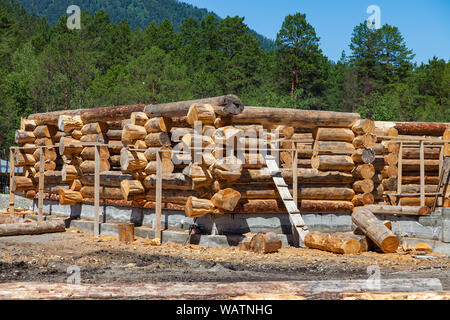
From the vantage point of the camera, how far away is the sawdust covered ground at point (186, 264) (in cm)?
877

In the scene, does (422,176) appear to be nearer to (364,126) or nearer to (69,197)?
(364,126)

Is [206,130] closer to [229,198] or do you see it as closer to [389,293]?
[229,198]

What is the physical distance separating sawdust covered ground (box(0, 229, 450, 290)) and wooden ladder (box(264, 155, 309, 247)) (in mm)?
453

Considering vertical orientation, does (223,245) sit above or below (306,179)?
below

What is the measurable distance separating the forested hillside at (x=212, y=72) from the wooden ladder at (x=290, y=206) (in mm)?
26714

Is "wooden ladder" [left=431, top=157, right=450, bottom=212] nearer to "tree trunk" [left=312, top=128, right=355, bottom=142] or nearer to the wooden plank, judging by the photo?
"tree trunk" [left=312, top=128, right=355, bottom=142]

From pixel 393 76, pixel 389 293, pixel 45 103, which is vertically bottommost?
pixel 389 293

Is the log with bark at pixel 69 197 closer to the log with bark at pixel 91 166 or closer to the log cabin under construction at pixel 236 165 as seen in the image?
the log cabin under construction at pixel 236 165

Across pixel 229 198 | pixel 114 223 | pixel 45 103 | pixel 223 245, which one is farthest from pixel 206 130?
pixel 45 103

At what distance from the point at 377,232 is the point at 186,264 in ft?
14.4

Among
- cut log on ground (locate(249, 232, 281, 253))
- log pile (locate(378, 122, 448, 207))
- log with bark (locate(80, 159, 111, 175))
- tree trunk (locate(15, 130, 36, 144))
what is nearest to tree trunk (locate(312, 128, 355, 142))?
log pile (locate(378, 122, 448, 207))

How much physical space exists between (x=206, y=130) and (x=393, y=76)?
140 ft
